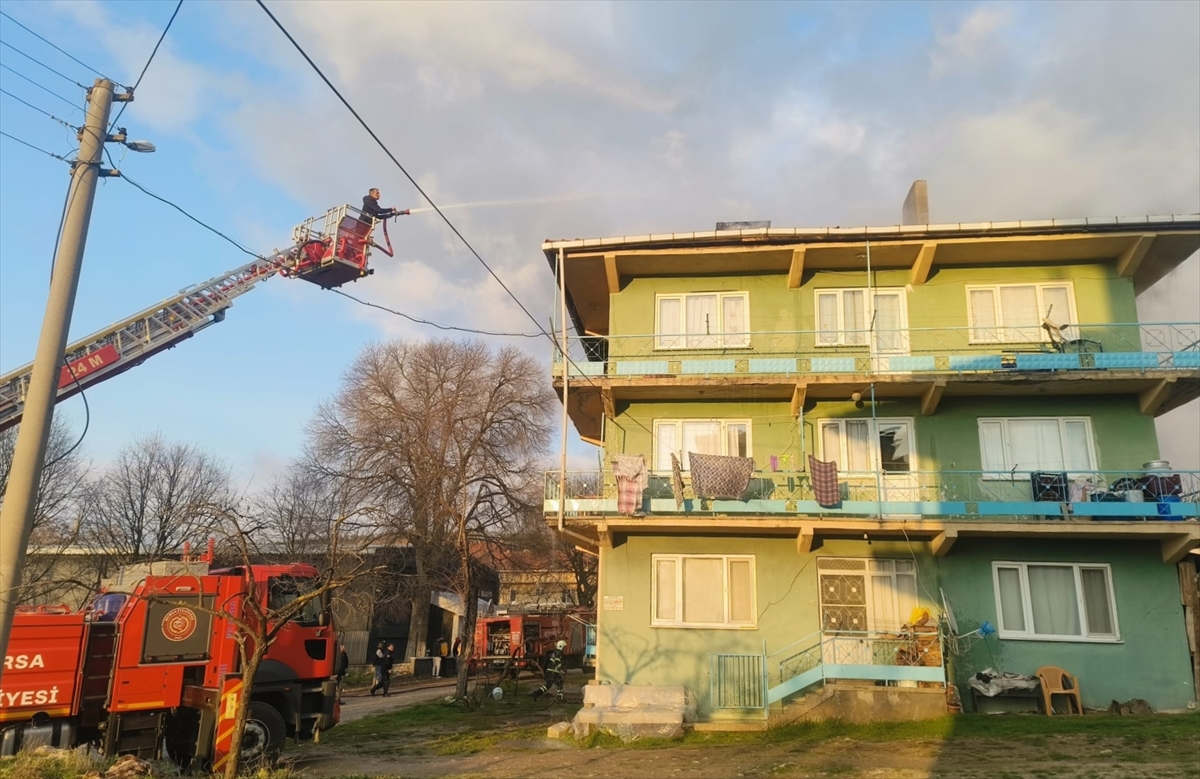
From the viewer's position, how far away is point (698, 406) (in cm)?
2127

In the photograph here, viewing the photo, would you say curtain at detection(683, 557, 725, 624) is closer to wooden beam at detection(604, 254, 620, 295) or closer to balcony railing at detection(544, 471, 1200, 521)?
balcony railing at detection(544, 471, 1200, 521)

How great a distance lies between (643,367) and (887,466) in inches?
257

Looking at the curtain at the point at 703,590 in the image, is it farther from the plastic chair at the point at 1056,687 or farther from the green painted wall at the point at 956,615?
the plastic chair at the point at 1056,687

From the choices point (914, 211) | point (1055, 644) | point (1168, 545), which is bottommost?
point (1055, 644)

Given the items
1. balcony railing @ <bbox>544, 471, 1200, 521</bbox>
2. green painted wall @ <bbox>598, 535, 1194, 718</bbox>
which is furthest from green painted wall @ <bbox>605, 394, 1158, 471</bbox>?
green painted wall @ <bbox>598, 535, 1194, 718</bbox>

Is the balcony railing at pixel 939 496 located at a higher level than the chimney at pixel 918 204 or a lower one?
lower

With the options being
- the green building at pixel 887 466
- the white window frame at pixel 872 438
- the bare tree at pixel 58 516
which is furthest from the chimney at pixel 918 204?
the bare tree at pixel 58 516

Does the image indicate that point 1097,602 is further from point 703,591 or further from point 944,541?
point 703,591

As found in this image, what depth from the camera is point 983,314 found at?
68.4ft

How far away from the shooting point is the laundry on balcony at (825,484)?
18359mm

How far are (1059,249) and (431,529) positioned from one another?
97.8 feet

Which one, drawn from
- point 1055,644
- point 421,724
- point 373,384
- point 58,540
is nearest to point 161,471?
point 58,540

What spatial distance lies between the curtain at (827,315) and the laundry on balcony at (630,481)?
5986 mm

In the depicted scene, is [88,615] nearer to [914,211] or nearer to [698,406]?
[698,406]
